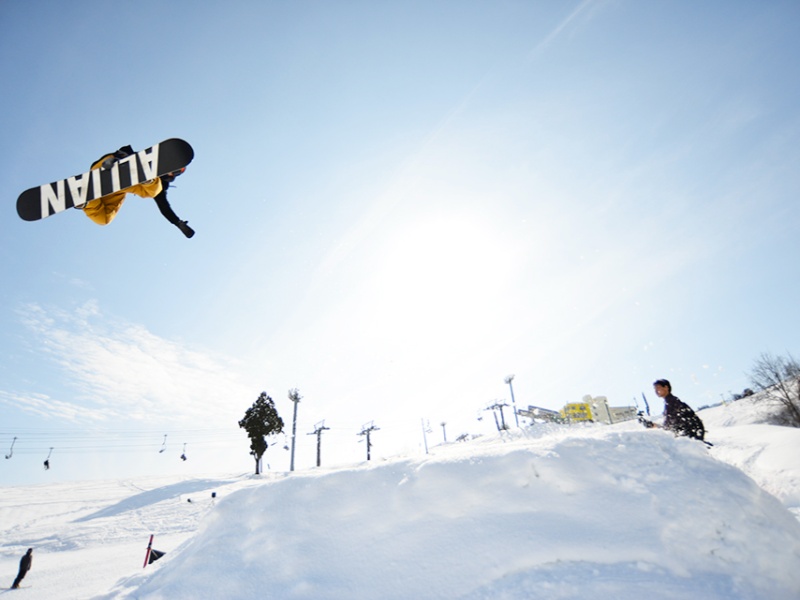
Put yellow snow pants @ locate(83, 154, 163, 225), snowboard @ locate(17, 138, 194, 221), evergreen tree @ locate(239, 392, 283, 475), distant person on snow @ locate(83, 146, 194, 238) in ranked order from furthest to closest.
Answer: evergreen tree @ locate(239, 392, 283, 475)
yellow snow pants @ locate(83, 154, 163, 225)
distant person on snow @ locate(83, 146, 194, 238)
snowboard @ locate(17, 138, 194, 221)

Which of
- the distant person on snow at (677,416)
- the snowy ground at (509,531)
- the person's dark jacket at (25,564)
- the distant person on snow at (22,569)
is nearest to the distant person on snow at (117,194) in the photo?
the snowy ground at (509,531)

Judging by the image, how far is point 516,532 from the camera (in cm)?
277

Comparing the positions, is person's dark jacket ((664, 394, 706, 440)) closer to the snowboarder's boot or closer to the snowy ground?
the snowy ground

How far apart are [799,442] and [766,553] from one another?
5.48 meters

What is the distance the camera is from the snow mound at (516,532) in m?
2.51

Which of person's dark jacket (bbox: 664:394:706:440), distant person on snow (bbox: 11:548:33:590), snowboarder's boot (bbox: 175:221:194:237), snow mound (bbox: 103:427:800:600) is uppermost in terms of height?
snowboarder's boot (bbox: 175:221:194:237)

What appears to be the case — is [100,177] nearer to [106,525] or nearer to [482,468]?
[482,468]

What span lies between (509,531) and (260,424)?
140 feet

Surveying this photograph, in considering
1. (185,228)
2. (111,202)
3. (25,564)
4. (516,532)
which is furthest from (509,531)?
(25,564)

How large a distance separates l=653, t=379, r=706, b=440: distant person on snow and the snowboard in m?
6.56

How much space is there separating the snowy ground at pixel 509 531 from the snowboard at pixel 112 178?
11.2 ft

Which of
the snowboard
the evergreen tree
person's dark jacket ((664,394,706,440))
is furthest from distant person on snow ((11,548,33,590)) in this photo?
the evergreen tree

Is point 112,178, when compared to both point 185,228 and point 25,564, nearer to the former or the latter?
point 185,228

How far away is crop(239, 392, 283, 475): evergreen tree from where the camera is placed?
3897 centimetres
